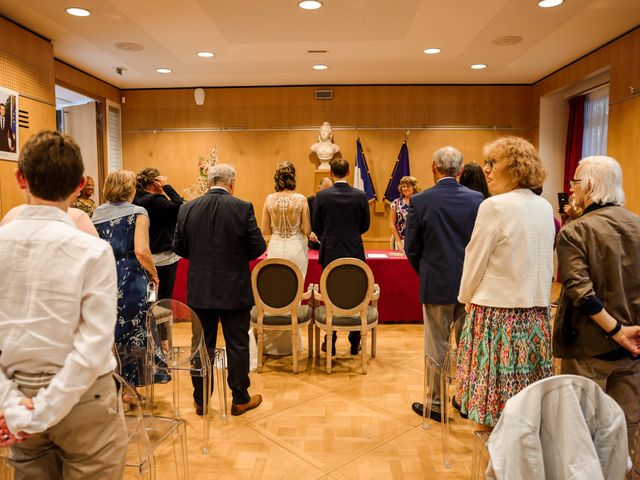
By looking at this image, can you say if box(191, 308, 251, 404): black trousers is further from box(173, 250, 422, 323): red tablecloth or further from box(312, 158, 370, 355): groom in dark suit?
box(173, 250, 422, 323): red tablecloth

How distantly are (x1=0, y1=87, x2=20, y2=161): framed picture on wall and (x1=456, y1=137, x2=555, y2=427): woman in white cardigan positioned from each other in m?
4.63

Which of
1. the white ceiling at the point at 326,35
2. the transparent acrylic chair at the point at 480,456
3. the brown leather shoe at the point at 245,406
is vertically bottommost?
the brown leather shoe at the point at 245,406

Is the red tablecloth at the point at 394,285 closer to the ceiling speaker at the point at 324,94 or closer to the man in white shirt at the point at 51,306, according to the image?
the ceiling speaker at the point at 324,94

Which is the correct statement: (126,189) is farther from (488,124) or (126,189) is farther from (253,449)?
(488,124)

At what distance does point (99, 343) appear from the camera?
50.6 inches

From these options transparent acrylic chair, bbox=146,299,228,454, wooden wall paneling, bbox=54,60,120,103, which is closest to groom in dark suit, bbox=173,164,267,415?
transparent acrylic chair, bbox=146,299,228,454

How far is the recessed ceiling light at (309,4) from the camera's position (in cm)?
433

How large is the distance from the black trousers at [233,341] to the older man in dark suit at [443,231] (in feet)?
3.70

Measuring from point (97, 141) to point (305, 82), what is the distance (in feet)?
10.7

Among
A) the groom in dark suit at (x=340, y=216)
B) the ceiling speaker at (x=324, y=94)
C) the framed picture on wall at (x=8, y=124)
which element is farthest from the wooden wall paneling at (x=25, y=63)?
the ceiling speaker at (x=324, y=94)

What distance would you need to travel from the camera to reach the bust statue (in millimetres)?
7793

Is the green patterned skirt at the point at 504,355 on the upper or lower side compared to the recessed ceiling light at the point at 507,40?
lower

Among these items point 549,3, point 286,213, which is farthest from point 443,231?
point 549,3

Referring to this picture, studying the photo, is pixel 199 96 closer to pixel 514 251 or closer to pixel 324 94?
pixel 324 94
